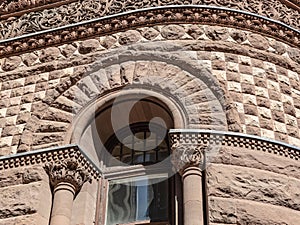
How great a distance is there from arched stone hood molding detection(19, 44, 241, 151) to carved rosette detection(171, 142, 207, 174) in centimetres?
36

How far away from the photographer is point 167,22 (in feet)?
29.0

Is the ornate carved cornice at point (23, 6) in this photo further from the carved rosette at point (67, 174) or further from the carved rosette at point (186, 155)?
the carved rosette at point (186, 155)

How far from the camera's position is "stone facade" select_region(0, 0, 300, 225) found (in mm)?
6688

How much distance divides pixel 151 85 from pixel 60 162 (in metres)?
1.61

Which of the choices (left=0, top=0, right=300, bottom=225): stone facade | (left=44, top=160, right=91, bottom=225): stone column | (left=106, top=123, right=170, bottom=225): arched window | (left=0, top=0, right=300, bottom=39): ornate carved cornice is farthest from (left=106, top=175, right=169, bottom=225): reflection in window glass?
(left=0, top=0, right=300, bottom=39): ornate carved cornice

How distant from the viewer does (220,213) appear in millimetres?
6273

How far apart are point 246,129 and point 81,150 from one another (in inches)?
81.7

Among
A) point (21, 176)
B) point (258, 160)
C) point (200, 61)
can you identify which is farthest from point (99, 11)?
point (258, 160)

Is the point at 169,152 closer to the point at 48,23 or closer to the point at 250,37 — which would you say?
the point at 250,37

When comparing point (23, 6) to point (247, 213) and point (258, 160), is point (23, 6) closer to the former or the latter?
point (258, 160)

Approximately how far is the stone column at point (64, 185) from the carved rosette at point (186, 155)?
117cm

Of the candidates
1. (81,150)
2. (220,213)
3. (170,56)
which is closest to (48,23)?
(170,56)

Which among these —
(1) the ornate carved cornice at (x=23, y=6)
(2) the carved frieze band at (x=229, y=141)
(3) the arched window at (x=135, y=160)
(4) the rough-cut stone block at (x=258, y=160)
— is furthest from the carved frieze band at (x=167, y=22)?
(4) the rough-cut stone block at (x=258, y=160)

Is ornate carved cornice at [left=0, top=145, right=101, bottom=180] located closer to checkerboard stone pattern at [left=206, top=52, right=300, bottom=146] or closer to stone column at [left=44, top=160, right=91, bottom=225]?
stone column at [left=44, top=160, right=91, bottom=225]
